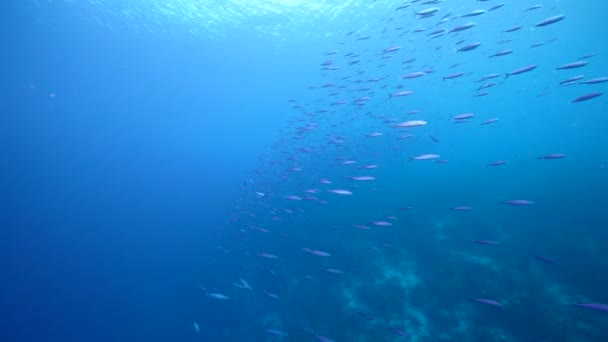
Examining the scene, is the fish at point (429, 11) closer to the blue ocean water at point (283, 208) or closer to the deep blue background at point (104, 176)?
the blue ocean water at point (283, 208)

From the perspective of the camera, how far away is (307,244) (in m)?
13.9

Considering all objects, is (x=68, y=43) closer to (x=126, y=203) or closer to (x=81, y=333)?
(x=126, y=203)

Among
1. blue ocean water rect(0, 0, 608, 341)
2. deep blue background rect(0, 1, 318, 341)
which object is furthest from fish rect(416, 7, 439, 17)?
deep blue background rect(0, 1, 318, 341)

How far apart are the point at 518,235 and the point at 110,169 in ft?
183

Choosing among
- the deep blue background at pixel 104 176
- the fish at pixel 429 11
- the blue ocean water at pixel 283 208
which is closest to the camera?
the fish at pixel 429 11

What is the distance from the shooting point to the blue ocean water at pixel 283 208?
902cm

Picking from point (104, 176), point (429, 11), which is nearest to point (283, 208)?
point (429, 11)

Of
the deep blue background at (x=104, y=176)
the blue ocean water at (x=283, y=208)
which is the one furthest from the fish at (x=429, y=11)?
the deep blue background at (x=104, y=176)

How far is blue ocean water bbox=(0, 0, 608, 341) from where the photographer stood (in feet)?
29.6

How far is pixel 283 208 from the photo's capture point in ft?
45.4

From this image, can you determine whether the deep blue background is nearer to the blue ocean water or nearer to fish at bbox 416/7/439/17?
the blue ocean water

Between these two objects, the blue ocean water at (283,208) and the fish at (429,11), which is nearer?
the fish at (429,11)

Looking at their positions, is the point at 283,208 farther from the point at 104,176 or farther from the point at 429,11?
the point at 104,176

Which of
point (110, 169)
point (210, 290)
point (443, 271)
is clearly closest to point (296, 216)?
point (210, 290)
